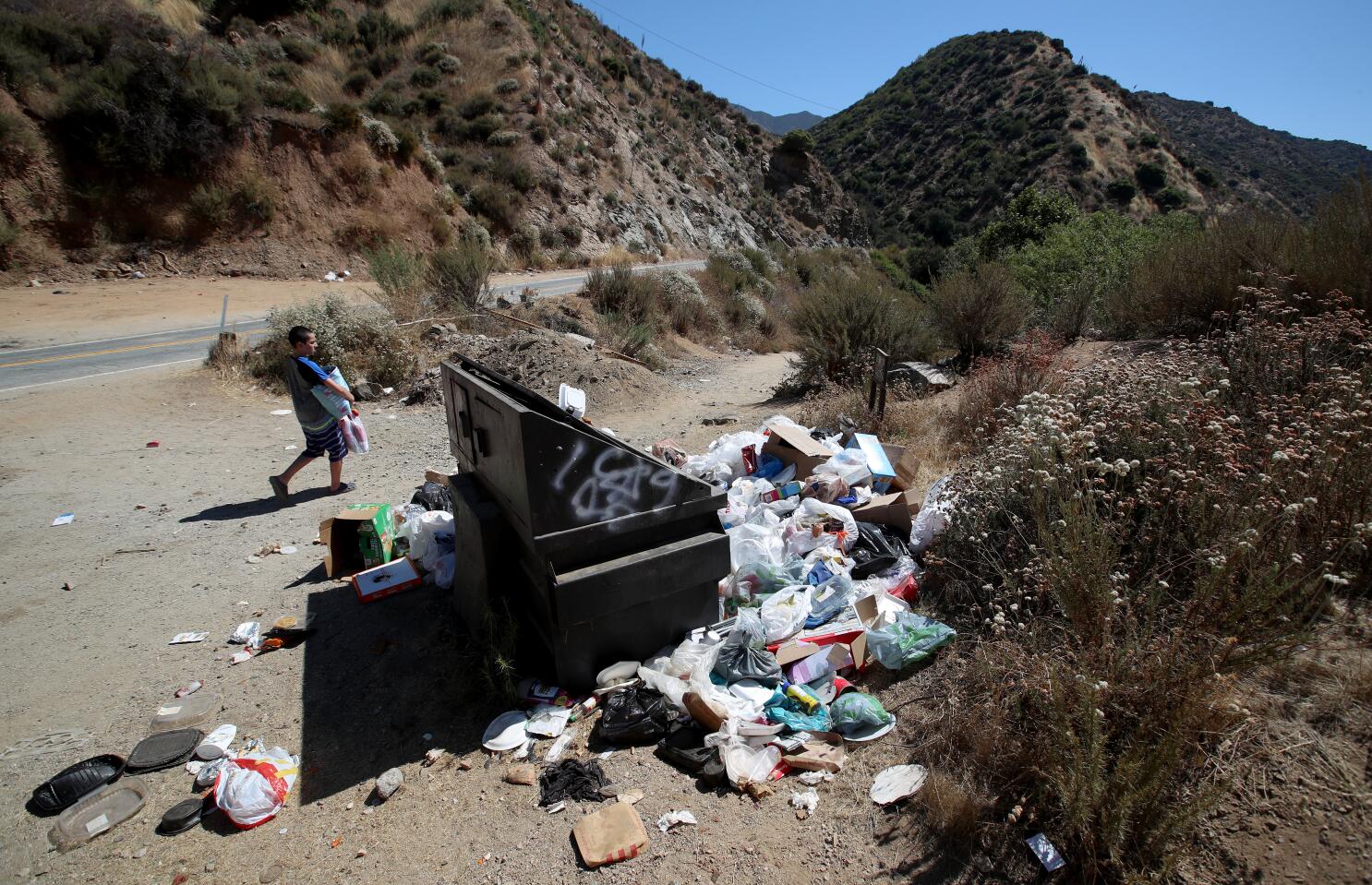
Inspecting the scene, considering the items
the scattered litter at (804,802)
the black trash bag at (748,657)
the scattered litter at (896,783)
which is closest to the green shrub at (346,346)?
the black trash bag at (748,657)

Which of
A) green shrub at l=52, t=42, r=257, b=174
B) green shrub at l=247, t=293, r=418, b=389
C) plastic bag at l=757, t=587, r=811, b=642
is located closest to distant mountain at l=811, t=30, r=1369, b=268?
green shrub at l=52, t=42, r=257, b=174

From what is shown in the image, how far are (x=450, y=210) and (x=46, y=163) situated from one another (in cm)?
1035

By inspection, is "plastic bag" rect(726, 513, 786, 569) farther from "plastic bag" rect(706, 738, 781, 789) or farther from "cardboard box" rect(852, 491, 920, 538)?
"plastic bag" rect(706, 738, 781, 789)

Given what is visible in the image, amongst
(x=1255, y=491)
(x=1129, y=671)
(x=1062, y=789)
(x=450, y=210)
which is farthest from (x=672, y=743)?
(x=450, y=210)

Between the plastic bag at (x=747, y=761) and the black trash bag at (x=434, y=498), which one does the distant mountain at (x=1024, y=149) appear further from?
the plastic bag at (x=747, y=761)

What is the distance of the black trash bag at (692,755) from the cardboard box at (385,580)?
2.10 meters

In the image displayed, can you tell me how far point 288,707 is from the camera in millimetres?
3217

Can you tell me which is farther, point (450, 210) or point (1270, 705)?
point (450, 210)

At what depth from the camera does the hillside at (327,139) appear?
16.8 m

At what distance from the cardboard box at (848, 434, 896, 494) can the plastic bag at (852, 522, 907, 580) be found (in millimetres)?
714

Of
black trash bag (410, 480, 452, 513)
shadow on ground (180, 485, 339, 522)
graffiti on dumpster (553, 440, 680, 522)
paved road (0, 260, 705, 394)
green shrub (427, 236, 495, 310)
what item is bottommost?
shadow on ground (180, 485, 339, 522)

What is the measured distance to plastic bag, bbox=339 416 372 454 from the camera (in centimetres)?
561

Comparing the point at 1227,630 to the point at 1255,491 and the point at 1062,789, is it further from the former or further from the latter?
the point at 1062,789

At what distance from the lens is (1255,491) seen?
267cm
